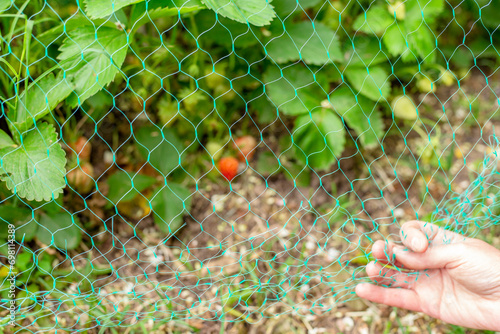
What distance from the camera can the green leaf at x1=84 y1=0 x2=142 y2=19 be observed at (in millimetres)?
1039

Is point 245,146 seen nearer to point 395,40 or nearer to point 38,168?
point 395,40

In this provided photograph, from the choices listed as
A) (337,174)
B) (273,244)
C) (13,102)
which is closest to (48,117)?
(13,102)

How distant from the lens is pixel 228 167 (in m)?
1.52

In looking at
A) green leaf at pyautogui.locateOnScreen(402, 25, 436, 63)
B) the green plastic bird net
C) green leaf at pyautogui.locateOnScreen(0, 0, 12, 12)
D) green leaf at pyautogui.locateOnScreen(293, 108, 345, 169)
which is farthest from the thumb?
green leaf at pyautogui.locateOnScreen(0, 0, 12, 12)

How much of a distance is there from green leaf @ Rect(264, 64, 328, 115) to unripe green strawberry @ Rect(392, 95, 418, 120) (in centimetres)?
32

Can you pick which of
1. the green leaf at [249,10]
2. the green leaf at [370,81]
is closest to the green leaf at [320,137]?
the green leaf at [370,81]

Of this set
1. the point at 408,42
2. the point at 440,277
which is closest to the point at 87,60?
the point at 408,42

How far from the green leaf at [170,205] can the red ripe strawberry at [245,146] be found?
26 cm

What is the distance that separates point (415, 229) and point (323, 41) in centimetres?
60

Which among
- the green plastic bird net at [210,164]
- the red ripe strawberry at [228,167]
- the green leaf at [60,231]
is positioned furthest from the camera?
the red ripe strawberry at [228,167]

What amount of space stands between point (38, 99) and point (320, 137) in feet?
2.56

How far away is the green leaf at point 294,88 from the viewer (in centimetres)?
141

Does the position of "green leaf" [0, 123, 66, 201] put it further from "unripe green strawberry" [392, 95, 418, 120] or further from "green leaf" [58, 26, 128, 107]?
"unripe green strawberry" [392, 95, 418, 120]

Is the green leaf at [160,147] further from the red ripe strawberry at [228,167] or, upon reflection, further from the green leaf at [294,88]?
the green leaf at [294,88]
